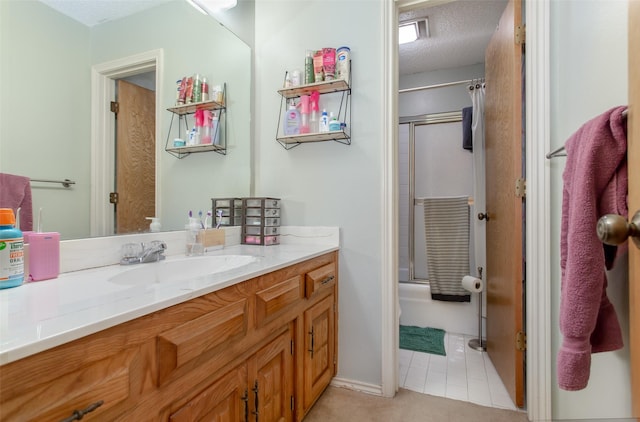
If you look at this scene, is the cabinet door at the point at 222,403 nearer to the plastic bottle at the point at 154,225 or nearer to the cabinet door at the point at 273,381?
the cabinet door at the point at 273,381

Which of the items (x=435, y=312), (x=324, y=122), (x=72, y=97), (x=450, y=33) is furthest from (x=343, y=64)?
(x=435, y=312)

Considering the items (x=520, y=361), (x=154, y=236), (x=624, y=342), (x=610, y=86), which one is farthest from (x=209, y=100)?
(x=520, y=361)

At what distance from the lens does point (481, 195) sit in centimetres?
219

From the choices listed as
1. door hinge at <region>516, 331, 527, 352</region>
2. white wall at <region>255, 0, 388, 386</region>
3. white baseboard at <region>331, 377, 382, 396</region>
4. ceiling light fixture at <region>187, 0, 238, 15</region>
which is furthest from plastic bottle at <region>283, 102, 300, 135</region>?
door hinge at <region>516, 331, 527, 352</region>

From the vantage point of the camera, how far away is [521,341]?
1509mm

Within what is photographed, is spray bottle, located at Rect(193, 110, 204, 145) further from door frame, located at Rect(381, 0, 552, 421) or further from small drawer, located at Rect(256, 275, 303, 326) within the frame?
door frame, located at Rect(381, 0, 552, 421)

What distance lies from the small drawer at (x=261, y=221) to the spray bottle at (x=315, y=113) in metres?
0.54

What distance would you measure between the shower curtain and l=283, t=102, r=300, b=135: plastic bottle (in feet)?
4.44

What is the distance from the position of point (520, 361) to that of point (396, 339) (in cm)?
59

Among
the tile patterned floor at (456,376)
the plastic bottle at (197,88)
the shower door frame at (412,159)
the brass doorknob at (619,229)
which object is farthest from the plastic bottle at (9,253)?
the shower door frame at (412,159)

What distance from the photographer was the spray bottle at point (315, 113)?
5.57 feet

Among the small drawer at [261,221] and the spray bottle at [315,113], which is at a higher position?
the spray bottle at [315,113]

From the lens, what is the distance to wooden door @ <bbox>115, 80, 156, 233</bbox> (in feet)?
3.77

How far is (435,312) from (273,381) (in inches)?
71.6
